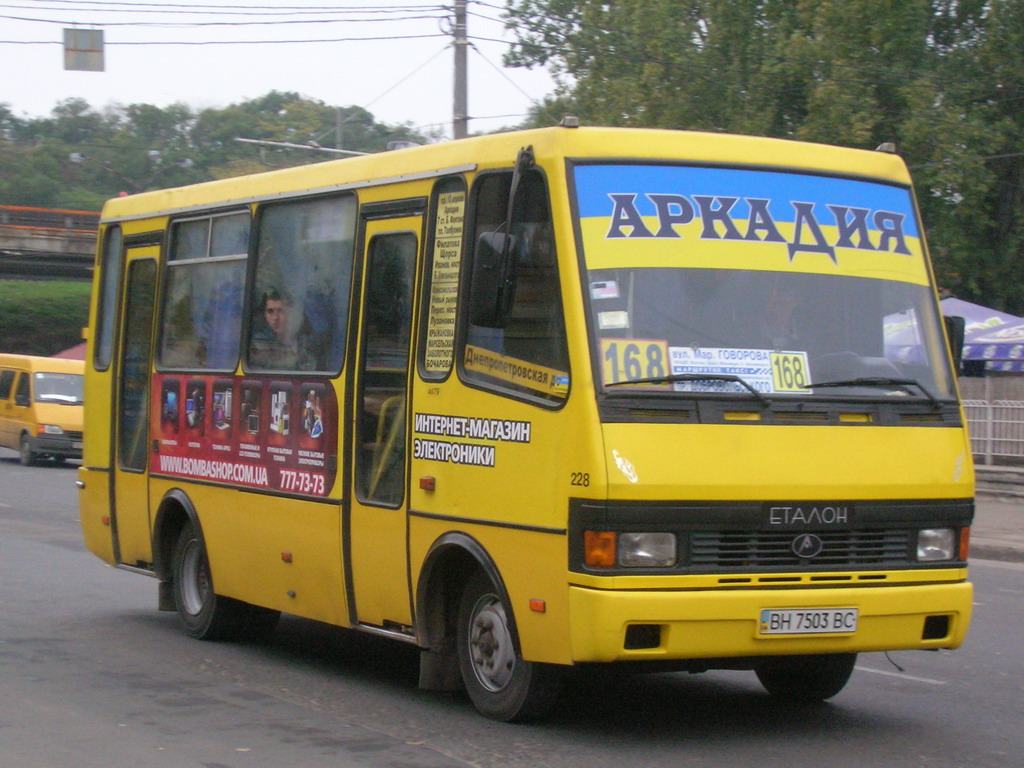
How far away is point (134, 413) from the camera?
11172 mm

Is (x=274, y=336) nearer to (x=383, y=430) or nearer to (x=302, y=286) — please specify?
(x=302, y=286)

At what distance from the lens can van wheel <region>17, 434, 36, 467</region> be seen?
31.6 meters

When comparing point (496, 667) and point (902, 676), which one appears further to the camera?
point (902, 676)

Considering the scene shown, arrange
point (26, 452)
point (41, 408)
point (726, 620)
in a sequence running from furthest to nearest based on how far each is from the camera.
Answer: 1. point (26, 452)
2. point (41, 408)
3. point (726, 620)

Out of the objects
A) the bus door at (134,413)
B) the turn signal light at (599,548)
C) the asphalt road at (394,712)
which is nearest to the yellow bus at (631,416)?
the turn signal light at (599,548)

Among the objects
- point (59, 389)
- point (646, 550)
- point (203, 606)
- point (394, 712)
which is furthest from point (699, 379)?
point (59, 389)

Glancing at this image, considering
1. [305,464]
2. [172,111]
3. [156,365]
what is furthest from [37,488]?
[172,111]

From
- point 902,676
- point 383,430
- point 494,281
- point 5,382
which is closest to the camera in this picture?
point 494,281

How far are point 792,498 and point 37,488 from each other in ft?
68.7

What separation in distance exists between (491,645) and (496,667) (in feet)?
0.35

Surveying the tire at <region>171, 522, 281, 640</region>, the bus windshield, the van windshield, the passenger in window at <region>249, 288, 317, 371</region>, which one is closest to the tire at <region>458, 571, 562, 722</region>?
the bus windshield

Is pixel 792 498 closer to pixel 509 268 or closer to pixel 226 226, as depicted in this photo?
pixel 509 268

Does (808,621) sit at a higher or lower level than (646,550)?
lower

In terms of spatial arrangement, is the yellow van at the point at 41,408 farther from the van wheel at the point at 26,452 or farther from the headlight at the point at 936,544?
the headlight at the point at 936,544
